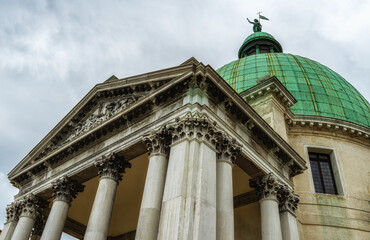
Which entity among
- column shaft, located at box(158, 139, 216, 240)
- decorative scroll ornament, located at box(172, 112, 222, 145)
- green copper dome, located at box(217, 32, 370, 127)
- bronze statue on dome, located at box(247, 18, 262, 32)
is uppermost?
bronze statue on dome, located at box(247, 18, 262, 32)

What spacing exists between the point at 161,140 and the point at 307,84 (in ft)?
46.0

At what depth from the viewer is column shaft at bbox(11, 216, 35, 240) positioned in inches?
632

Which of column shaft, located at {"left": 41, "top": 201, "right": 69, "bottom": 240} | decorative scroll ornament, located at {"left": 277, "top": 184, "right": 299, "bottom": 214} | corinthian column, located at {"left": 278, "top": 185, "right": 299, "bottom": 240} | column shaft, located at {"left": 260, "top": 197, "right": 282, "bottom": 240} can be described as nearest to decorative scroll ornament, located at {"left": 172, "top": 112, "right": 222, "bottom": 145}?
column shaft, located at {"left": 260, "top": 197, "right": 282, "bottom": 240}

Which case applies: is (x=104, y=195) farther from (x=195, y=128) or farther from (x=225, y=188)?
(x=225, y=188)

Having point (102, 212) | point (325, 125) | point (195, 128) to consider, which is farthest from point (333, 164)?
point (102, 212)

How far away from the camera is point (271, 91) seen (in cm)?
1844

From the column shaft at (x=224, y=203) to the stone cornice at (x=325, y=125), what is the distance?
27.2ft

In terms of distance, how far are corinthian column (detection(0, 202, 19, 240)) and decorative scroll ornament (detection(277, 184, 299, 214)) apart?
41.5 feet

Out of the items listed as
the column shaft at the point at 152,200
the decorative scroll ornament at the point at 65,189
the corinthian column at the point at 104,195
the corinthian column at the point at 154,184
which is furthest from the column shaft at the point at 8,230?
the column shaft at the point at 152,200

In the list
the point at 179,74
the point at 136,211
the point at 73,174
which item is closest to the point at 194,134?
the point at 179,74

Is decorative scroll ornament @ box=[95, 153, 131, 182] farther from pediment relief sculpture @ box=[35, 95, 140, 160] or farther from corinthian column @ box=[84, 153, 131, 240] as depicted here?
pediment relief sculpture @ box=[35, 95, 140, 160]

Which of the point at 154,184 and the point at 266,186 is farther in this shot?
the point at 266,186

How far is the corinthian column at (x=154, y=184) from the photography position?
10.2 metres

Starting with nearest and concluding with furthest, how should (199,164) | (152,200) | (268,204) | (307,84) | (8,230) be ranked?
(199,164) → (152,200) → (268,204) → (8,230) → (307,84)
